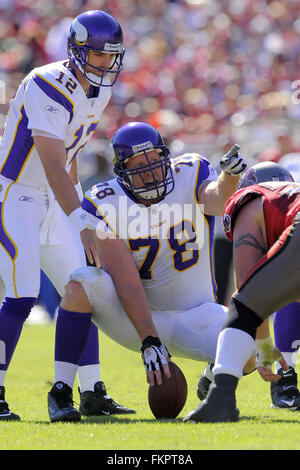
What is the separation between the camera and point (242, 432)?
3.15 m

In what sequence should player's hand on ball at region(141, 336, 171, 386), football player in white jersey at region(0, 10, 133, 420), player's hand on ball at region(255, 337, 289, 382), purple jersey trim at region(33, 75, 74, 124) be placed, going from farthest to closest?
→ 1. purple jersey trim at region(33, 75, 74, 124)
2. football player in white jersey at region(0, 10, 133, 420)
3. player's hand on ball at region(141, 336, 171, 386)
4. player's hand on ball at region(255, 337, 289, 382)

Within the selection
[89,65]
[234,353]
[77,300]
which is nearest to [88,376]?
[77,300]

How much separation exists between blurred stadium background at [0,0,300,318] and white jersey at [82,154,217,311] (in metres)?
4.73

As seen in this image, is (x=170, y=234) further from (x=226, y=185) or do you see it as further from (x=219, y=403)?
(x=219, y=403)

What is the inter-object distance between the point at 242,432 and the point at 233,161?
4.05 feet

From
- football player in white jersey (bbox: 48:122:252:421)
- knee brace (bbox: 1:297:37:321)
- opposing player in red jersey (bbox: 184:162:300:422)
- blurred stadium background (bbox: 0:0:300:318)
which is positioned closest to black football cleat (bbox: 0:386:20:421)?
football player in white jersey (bbox: 48:122:252:421)

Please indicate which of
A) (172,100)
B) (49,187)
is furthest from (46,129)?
(172,100)

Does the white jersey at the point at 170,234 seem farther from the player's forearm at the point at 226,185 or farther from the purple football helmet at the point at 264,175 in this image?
the purple football helmet at the point at 264,175

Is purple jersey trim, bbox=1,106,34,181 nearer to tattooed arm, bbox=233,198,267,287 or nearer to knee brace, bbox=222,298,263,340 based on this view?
tattooed arm, bbox=233,198,267,287

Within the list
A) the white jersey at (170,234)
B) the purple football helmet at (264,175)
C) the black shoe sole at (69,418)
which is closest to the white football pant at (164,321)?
the white jersey at (170,234)

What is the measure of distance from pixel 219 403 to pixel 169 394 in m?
0.49

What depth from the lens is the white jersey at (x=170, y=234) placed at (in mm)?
4102

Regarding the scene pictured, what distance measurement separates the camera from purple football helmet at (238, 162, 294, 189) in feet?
12.6

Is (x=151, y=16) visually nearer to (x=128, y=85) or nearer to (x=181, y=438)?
(x=128, y=85)
